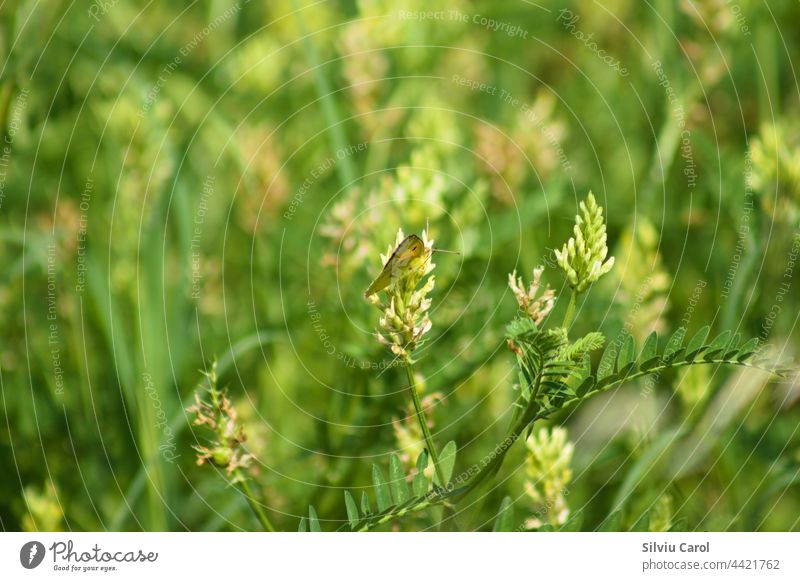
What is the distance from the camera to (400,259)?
52.7 inches

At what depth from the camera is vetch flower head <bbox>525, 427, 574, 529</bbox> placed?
148 centimetres

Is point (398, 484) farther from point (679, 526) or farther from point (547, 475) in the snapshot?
point (679, 526)

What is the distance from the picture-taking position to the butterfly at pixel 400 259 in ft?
4.34

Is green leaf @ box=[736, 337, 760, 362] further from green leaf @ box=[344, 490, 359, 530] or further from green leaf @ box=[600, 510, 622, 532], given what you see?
green leaf @ box=[344, 490, 359, 530]

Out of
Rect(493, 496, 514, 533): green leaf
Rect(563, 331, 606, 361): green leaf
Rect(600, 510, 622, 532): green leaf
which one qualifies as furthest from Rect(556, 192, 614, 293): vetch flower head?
Rect(600, 510, 622, 532): green leaf

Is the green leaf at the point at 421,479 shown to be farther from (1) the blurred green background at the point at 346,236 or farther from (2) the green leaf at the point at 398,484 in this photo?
(1) the blurred green background at the point at 346,236

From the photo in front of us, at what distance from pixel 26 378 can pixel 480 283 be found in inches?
32.7

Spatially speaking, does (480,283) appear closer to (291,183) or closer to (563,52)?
(291,183)

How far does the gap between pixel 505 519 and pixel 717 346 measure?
1.35 ft

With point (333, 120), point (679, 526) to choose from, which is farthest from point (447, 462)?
point (333, 120)

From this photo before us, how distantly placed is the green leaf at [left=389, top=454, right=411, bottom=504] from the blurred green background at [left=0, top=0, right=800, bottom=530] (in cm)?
17
